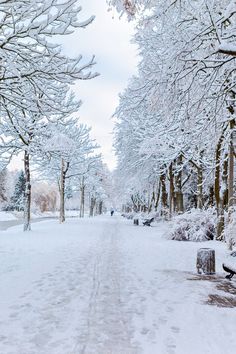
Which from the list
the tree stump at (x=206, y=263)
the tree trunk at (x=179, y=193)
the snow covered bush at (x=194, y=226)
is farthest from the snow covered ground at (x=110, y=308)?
the tree trunk at (x=179, y=193)

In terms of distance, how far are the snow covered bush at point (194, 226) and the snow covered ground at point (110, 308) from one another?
592 centimetres

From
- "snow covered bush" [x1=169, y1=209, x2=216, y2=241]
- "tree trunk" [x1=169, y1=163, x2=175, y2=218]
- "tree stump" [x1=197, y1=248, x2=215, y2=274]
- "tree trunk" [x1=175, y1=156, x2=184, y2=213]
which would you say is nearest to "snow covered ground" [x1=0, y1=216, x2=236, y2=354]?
"tree stump" [x1=197, y1=248, x2=215, y2=274]

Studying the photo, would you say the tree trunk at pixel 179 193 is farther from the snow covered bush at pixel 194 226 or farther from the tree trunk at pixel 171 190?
the snow covered bush at pixel 194 226

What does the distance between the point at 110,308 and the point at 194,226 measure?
11291 mm

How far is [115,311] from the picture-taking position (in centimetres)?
525

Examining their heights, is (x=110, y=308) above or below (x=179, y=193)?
below

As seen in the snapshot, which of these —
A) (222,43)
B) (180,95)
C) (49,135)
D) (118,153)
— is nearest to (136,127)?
(118,153)

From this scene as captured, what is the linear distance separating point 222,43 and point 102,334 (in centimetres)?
506

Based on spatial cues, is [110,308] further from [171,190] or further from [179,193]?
[171,190]

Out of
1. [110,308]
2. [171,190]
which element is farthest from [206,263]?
[171,190]

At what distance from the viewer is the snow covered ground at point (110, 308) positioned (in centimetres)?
405

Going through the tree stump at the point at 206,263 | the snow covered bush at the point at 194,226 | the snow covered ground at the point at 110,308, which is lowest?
the snow covered ground at the point at 110,308

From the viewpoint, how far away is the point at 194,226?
16.1m

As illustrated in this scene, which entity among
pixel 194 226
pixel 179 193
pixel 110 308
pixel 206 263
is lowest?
pixel 110 308
